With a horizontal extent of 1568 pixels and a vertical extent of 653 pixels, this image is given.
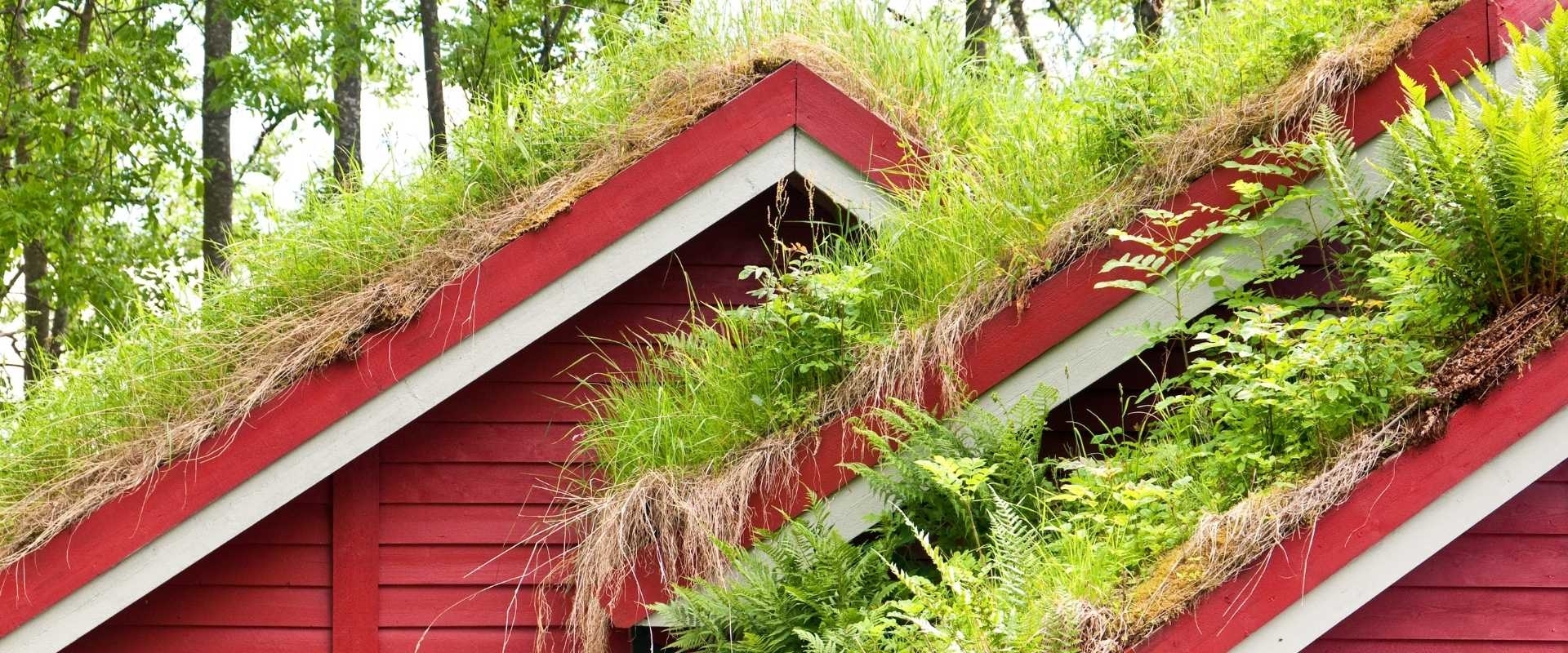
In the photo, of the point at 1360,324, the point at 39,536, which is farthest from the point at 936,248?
the point at 39,536

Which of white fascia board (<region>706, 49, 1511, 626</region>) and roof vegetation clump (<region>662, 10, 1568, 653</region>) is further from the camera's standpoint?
white fascia board (<region>706, 49, 1511, 626</region>)

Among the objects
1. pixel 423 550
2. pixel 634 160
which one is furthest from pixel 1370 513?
pixel 423 550

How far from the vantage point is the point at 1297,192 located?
3883mm

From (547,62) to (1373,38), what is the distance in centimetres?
860

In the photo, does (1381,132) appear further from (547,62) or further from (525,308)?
(547,62)

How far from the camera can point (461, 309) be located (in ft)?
14.6

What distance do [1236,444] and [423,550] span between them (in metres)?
3.21

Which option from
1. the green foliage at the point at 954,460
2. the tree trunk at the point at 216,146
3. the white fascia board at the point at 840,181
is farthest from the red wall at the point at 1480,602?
the tree trunk at the point at 216,146

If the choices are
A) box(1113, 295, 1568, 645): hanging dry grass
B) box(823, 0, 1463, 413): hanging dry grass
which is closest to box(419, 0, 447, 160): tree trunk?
box(823, 0, 1463, 413): hanging dry grass

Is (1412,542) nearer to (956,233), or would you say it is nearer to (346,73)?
(956,233)

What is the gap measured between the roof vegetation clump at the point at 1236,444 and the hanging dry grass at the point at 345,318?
1.50 m

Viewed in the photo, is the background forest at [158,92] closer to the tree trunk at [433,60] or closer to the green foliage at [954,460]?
the tree trunk at [433,60]

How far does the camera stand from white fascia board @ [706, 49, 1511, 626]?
159 inches

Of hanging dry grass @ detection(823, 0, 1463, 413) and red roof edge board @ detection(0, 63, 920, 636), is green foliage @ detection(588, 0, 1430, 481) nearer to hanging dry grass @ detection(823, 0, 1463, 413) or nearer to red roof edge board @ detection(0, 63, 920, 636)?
hanging dry grass @ detection(823, 0, 1463, 413)
